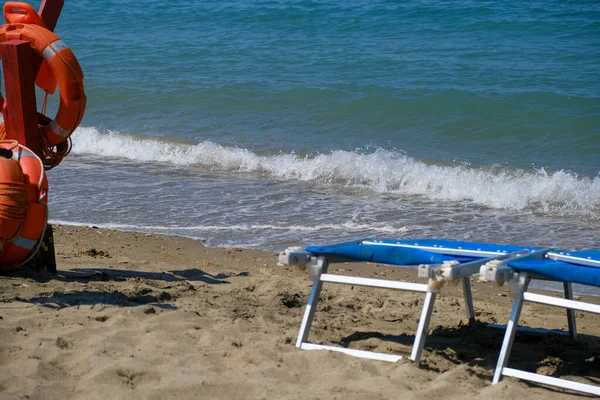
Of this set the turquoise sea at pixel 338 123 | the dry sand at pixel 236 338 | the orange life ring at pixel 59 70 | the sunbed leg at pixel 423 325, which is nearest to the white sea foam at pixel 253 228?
the turquoise sea at pixel 338 123

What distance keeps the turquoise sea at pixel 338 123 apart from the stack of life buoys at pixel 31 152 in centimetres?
211

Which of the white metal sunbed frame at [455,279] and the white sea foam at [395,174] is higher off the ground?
the white metal sunbed frame at [455,279]

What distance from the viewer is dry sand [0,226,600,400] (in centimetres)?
356

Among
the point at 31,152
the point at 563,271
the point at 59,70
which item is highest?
the point at 59,70

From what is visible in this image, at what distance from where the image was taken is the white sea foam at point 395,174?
929 centimetres

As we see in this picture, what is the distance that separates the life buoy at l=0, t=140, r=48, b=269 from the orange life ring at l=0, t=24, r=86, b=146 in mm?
443

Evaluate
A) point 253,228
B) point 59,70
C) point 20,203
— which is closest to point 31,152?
point 20,203

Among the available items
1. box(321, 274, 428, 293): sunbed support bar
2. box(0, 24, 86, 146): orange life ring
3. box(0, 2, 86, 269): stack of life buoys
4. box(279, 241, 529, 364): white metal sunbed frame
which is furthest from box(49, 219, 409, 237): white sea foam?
box(321, 274, 428, 293): sunbed support bar

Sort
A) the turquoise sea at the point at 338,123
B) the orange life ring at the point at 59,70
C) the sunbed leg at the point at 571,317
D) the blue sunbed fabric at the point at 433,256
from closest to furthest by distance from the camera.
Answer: the blue sunbed fabric at the point at 433,256 → the sunbed leg at the point at 571,317 → the orange life ring at the point at 59,70 → the turquoise sea at the point at 338,123

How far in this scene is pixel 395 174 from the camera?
10.3 meters

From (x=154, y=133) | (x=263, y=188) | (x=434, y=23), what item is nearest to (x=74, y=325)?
(x=263, y=188)

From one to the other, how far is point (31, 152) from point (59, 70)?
2.22ft

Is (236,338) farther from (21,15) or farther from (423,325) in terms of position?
(21,15)

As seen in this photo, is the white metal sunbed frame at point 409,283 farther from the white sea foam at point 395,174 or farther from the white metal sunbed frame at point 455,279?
the white sea foam at point 395,174
